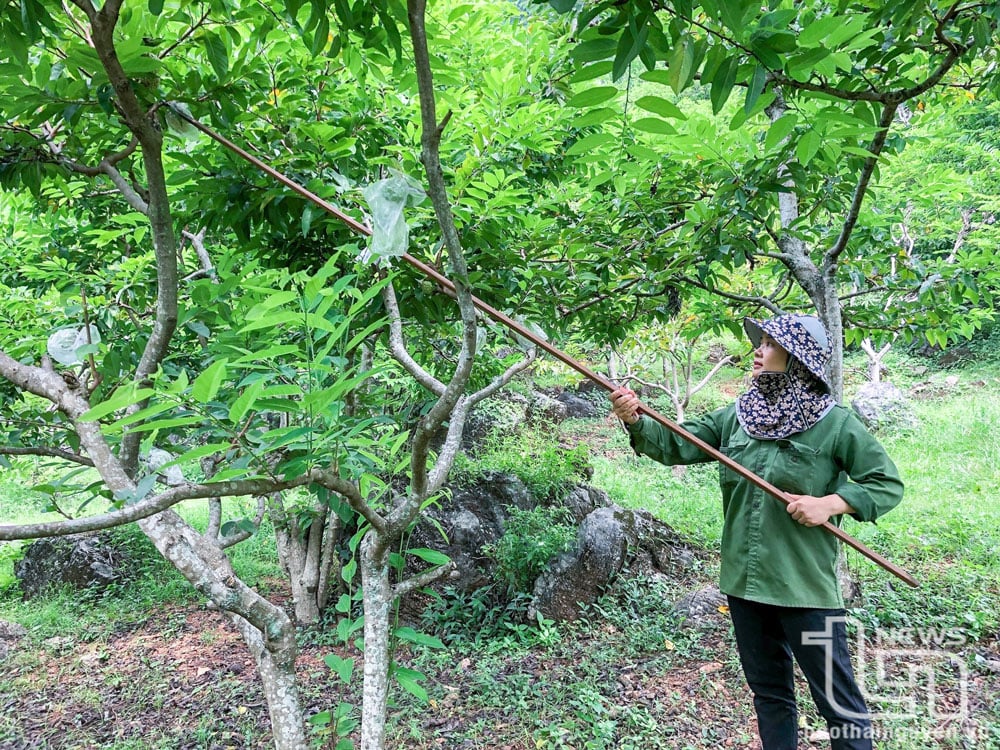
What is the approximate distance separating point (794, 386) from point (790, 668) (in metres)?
1.00

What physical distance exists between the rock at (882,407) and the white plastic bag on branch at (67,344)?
32.6 ft

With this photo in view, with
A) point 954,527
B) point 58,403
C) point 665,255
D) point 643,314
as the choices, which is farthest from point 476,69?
point 954,527

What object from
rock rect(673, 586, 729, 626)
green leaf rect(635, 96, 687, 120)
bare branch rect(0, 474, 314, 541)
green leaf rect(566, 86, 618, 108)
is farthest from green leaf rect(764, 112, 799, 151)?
rock rect(673, 586, 729, 626)

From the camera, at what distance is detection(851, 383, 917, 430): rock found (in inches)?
360

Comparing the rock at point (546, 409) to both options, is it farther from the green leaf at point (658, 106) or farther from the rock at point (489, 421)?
the green leaf at point (658, 106)

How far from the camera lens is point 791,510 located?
1.86 metres

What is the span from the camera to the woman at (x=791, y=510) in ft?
6.17

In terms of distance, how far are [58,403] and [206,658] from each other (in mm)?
3101

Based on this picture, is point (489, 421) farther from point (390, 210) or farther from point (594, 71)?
point (594, 71)

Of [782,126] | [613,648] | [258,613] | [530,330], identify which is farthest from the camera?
[613,648]

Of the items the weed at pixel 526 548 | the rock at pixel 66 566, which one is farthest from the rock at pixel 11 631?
the weed at pixel 526 548

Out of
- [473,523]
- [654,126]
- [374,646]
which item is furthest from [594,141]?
[473,523]

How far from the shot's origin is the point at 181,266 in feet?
8.77

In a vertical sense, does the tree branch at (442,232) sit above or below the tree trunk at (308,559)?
above
